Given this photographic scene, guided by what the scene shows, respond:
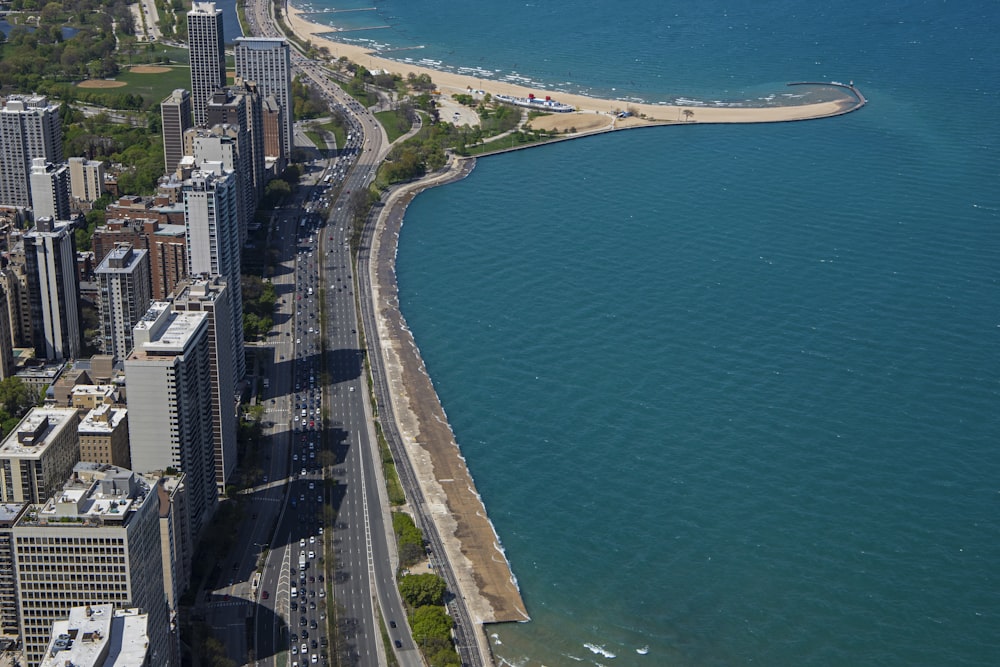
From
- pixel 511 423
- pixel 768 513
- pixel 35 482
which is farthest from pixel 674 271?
pixel 35 482

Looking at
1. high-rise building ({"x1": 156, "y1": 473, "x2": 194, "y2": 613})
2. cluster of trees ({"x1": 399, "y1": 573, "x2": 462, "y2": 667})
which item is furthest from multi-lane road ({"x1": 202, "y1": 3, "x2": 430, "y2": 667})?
high-rise building ({"x1": 156, "y1": 473, "x2": 194, "y2": 613})

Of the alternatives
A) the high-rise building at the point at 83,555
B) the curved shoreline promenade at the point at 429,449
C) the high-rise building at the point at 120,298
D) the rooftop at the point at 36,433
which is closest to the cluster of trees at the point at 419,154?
the curved shoreline promenade at the point at 429,449

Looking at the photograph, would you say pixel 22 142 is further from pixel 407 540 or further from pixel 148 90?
pixel 407 540

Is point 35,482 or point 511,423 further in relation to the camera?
point 511,423

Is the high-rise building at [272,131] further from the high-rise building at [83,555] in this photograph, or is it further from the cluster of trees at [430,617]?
the high-rise building at [83,555]

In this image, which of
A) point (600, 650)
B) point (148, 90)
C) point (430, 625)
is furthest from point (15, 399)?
point (148, 90)

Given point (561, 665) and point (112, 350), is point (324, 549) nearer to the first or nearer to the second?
point (561, 665)

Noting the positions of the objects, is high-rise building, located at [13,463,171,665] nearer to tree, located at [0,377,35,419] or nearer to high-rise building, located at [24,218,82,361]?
tree, located at [0,377,35,419]
